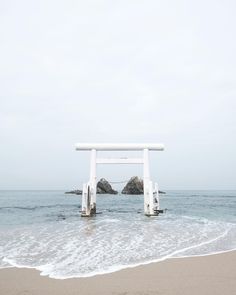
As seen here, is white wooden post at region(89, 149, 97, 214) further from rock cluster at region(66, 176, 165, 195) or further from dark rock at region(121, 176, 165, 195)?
rock cluster at region(66, 176, 165, 195)

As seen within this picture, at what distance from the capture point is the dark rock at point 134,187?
173ft

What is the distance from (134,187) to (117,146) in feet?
127

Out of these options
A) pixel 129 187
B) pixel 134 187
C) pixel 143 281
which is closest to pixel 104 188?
pixel 129 187

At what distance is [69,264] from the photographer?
605cm

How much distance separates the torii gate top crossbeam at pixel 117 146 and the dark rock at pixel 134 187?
3238cm

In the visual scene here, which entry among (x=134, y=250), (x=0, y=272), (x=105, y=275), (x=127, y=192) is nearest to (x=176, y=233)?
(x=134, y=250)

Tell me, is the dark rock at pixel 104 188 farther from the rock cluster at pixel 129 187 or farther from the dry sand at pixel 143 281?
the dry sand at pixel 143 281

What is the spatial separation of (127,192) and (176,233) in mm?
49964

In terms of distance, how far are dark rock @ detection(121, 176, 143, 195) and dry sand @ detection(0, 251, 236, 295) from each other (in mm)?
44757

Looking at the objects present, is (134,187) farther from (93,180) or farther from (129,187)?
(93,180)

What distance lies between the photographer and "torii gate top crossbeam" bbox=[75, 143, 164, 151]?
1798cm

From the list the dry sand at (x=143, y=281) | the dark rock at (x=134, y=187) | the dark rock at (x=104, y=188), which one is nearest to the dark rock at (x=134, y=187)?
the dark rock at (x=134, y=187)

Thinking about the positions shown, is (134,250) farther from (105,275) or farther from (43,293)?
(43,293)

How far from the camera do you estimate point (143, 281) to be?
478 cm
